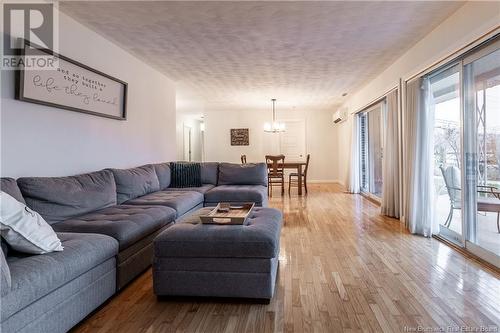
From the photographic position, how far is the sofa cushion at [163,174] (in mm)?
4270

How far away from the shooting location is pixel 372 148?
6402 mm

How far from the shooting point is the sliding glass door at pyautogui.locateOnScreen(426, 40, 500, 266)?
2562 millimetres

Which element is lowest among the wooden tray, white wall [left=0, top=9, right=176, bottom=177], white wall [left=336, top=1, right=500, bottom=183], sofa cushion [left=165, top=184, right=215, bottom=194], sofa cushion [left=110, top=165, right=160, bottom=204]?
the wooden tray

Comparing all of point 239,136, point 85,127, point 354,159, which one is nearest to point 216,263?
point 85,127

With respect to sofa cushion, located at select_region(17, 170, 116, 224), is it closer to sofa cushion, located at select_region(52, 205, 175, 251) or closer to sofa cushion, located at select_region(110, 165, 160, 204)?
sofa cushion, located at select_region(52, 205, 175, 251)

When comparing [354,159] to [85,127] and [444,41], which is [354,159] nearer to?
[444,41]

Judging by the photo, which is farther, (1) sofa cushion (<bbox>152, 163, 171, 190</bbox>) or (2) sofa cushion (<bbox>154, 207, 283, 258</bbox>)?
(1) sofa cushion (<bbox>152, 163, 171, 190</bbox>)

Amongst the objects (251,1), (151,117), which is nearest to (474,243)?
(251,1)

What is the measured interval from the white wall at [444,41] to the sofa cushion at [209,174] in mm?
2951

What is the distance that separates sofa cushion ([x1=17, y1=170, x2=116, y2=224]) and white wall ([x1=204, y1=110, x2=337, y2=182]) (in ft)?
20.6

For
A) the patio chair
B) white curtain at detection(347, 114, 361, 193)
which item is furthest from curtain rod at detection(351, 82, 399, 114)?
the patio chair

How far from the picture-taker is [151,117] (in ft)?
15.4

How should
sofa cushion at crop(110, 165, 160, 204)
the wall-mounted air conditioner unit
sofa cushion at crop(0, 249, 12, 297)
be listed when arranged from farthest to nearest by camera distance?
the wall-mounted air conditioner unit < sofa cushion at crop(110, 165, 160, 204) < sofa cushion at crop(0, 249, 12, 297)

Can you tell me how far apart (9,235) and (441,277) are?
9.41 ft
